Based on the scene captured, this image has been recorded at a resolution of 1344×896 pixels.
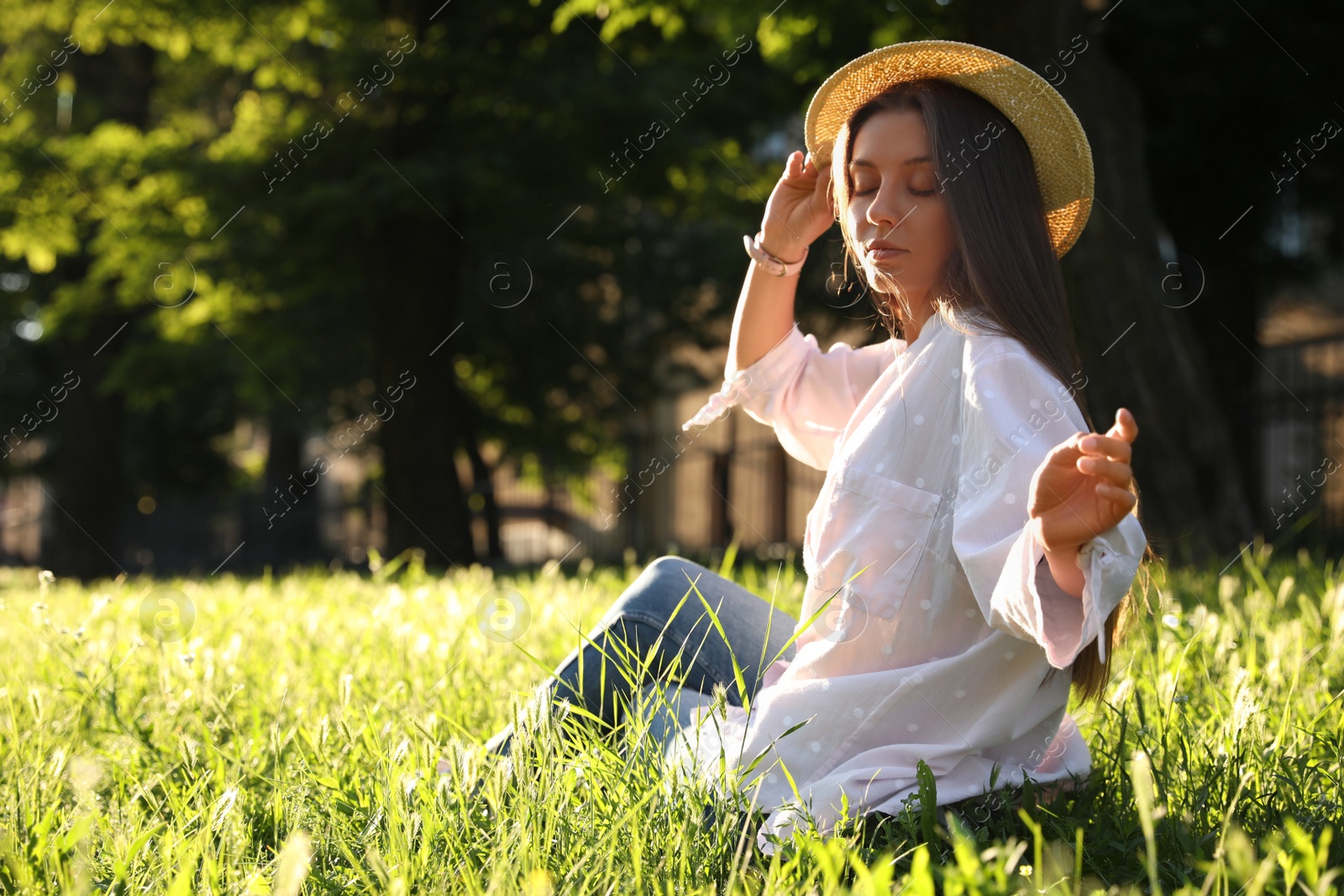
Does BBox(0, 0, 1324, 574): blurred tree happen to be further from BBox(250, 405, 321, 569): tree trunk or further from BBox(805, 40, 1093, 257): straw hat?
BBox(250, 405, 321, 569): tree trunk

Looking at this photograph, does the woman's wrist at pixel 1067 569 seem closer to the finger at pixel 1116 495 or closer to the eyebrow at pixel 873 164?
the finger at pixel 1116 495

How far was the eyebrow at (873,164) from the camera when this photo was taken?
212 cm

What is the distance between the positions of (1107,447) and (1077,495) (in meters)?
0.10

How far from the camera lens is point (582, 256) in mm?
15828

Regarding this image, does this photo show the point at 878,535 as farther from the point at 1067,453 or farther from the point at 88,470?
the point at 88,470

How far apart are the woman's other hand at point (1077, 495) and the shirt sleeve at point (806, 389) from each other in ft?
3.14

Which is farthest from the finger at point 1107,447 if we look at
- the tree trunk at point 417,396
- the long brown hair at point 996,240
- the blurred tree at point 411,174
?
the tree trunk at point 417,396

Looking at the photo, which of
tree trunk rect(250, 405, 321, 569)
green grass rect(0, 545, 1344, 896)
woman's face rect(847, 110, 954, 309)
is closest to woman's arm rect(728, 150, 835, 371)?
woman's face rect(847, 110, 954, 309)

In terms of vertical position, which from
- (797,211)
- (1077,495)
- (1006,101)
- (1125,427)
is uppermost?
(1006,101)

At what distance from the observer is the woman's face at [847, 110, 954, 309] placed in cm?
209

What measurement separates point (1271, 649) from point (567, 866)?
6.53ft

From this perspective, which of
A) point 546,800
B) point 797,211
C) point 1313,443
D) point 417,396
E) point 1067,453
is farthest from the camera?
point 417,396

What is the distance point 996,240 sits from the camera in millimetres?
2037

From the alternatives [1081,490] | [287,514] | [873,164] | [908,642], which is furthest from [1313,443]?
[287,514]
